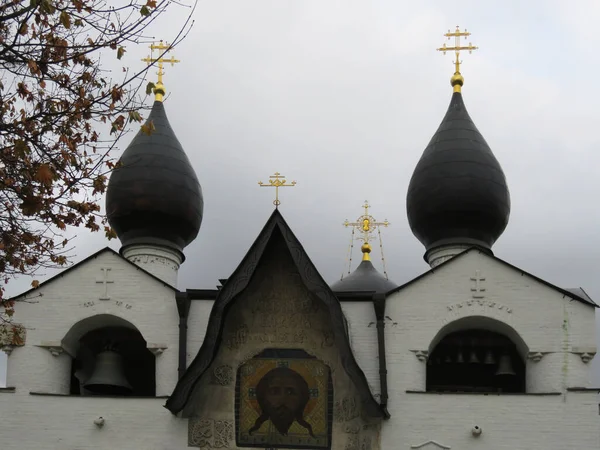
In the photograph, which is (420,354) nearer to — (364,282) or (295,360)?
(295,360)

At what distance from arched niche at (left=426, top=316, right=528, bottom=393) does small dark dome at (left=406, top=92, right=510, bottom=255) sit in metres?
2.60

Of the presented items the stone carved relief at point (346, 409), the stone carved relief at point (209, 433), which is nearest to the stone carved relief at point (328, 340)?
the stone carved relief at point (346, 409)

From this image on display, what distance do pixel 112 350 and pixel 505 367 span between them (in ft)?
17.6

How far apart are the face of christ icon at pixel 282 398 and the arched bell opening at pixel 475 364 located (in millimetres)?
2061

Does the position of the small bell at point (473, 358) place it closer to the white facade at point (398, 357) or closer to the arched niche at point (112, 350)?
the white facade at point (398, 357)

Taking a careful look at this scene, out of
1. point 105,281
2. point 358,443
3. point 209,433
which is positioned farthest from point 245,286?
point 358,443

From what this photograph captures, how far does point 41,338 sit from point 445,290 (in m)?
5.41

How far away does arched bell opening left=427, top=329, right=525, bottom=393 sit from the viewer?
14.6m

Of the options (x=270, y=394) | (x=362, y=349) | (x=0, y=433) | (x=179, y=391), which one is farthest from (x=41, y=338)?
(x=362, y=349)

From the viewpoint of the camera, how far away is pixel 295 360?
1398 cm

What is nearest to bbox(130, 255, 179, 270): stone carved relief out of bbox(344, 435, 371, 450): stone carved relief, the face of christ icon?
the face of christ icon

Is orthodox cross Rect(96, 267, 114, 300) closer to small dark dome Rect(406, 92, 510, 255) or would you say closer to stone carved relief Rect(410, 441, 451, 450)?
stone carved relief Rect(410, 441, 451, 450)

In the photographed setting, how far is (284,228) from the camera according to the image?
45.6ft

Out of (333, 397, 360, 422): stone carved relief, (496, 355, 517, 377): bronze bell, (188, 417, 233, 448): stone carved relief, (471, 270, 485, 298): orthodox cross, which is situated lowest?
(188, 417, 233, 448): stone carved relief
